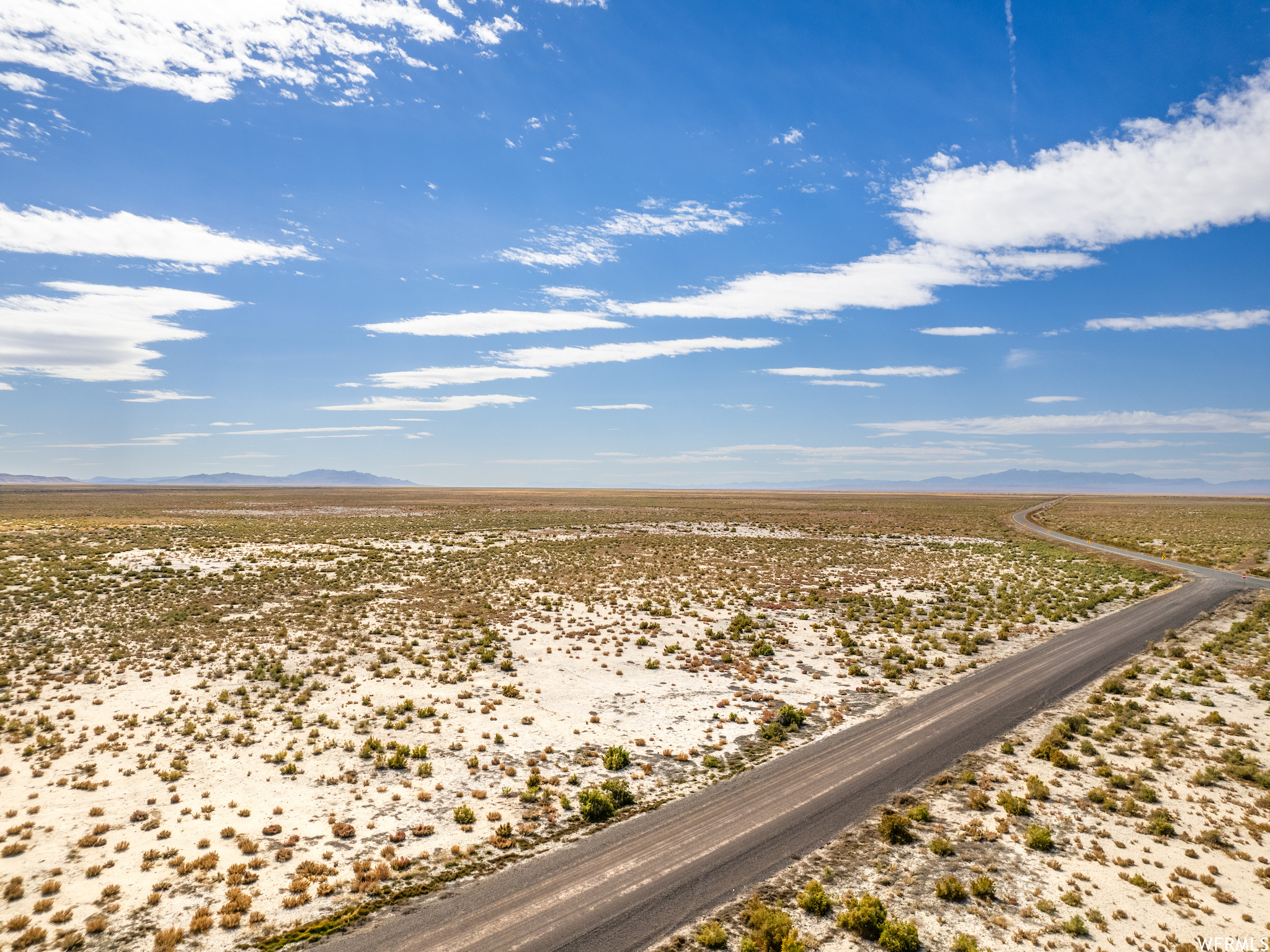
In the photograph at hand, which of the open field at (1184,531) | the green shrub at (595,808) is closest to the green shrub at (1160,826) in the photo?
the green shrub at (595,808)

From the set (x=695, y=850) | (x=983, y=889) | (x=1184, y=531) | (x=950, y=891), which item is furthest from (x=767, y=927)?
(x=1184, y=531)

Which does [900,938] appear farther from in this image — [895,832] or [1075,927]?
[1075,927]

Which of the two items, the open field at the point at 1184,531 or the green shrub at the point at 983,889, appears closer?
the green shrub at the point at 983,889

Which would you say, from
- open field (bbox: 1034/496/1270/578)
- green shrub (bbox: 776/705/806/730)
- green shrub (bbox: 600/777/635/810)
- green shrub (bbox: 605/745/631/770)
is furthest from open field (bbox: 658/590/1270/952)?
open field (bbox: 1034/496/1270/578)

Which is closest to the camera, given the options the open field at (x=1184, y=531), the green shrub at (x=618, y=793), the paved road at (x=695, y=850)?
the paved road at (x=695, y=850)

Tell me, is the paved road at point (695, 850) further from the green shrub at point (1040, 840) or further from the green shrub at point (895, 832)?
the green shrub at point (1040, 840)

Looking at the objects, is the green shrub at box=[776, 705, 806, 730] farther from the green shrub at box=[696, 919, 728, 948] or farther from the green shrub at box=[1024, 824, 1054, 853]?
the green shrub at box=[696, 919, 728, 948]

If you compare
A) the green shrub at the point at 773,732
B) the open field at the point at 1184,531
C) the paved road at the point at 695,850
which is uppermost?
the open field at the point at 1184,531
